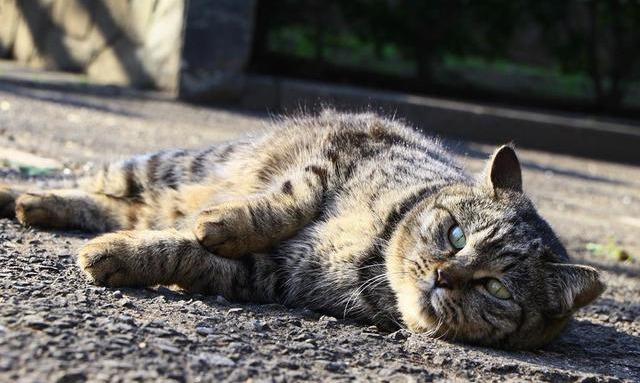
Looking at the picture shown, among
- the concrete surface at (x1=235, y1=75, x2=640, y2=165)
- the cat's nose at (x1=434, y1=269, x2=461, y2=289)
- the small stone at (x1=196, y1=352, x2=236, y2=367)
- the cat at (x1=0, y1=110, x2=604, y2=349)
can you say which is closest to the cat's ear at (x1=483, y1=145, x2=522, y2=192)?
the cat at (x1=0, y1=110, x2=604, y2=349)

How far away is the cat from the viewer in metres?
3.21

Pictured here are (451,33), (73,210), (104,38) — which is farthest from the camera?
(451,33)

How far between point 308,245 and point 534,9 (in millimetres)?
8153

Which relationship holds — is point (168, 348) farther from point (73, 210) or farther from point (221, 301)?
point (73, 210)

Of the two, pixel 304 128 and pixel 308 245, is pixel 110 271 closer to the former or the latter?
pixel 308 245

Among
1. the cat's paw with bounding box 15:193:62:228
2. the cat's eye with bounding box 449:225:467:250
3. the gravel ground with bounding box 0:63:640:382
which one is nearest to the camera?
the gravel ground with bounding box 0:63:640:382

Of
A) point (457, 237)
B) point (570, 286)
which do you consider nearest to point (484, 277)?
point (457, 237)

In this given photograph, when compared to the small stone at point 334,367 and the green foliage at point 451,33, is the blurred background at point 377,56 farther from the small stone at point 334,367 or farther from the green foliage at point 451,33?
the small stone at point 334,367

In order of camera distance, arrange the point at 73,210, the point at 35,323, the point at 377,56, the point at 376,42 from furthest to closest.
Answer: the point at 377,56
the point at 376,42
the point at 73,210
the point at 35,323

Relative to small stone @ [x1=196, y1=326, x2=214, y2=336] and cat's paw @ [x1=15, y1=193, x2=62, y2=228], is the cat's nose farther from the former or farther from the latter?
cat's paw @ [x1=15, y1=193, x2=62, y2=228]

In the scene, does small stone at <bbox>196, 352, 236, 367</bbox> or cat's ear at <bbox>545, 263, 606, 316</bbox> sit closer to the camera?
small stone at <bbox>196, 352, 236, 367</bbox>

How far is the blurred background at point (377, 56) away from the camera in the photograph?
9.40m

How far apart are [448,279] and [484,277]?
5.4 inches

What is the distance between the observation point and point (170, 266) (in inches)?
126
